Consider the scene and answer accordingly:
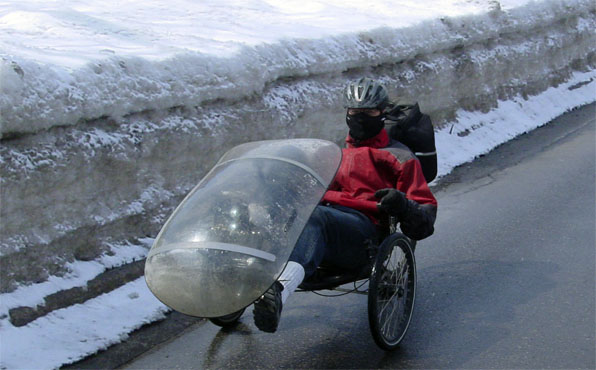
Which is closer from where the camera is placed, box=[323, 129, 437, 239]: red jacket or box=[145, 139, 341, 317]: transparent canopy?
box=[145, 139, 341, 317]: transparent canopy

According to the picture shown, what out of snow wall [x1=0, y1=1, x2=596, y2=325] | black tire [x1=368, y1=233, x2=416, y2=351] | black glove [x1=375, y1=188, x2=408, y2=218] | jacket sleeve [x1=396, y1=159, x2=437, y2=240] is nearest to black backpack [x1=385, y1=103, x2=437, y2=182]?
jacket sleeve [x1=396, y1=159, x2=437, y2=240]

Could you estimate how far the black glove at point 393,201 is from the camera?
479 centimetres

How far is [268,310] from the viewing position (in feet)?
13.6

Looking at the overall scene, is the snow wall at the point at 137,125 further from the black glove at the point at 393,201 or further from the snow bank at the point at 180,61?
the black glove at the point at 393,201

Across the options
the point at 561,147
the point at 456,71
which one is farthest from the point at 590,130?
the point at 456,71

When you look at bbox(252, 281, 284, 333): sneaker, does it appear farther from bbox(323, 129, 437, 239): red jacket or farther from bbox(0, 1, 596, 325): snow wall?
bbox(0, 1, 596, 325): snow wall

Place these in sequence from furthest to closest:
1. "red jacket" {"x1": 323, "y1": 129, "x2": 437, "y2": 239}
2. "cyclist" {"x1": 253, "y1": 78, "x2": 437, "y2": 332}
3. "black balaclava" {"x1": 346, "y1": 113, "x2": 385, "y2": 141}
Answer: "black balaclava" {"x1": 346, "y1": 113, "x2": 385, "y2": 141}, "red jacket" {"x1": 323, "y1": 129, "x2": 437, "y2": 239}, "cyclist" {"x1": 253, "y1": 78, "x2": 437, "y2": 332}

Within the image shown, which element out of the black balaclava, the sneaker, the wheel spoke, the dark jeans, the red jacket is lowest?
→ the wheel spoke

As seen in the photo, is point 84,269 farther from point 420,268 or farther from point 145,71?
point 420,268

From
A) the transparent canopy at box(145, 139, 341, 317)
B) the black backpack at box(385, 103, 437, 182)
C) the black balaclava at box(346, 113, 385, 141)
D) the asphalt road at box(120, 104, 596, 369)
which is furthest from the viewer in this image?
the black backpack at box(385, 103, 437, 182)

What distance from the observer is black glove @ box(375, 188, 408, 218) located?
189 inches

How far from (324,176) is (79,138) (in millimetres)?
2202

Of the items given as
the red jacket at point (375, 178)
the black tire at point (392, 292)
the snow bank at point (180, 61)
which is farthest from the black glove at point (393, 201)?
the snow bank at point (180, 61)

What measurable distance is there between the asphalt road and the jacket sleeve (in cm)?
69
